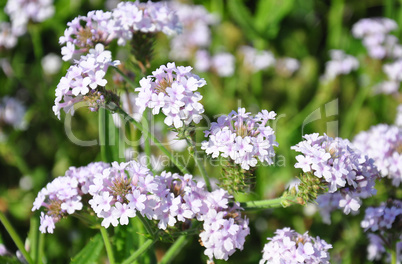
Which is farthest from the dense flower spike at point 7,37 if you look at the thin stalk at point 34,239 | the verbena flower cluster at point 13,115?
the thin stalk at point 34,239

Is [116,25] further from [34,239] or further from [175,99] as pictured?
[34,239]

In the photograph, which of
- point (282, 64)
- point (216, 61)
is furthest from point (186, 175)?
point (282, 64)

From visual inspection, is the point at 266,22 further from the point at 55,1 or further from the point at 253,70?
the point at 55,1

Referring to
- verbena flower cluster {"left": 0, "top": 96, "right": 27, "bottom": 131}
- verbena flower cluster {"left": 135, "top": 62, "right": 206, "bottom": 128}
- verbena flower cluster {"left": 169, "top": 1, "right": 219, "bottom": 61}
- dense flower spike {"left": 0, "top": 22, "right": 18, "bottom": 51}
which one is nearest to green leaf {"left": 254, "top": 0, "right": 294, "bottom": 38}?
verbena flower cluster {"left": 169, "top": 1, "right": 219, "bottom": 61}

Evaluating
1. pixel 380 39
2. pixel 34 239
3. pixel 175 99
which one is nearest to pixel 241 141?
pixel 175 99

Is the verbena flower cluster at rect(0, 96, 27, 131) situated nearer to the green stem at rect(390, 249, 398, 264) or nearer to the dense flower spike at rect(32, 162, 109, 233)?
the dense flower spike at rect(32, 162, 109, 233)

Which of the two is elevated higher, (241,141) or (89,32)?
→ (89,32)
